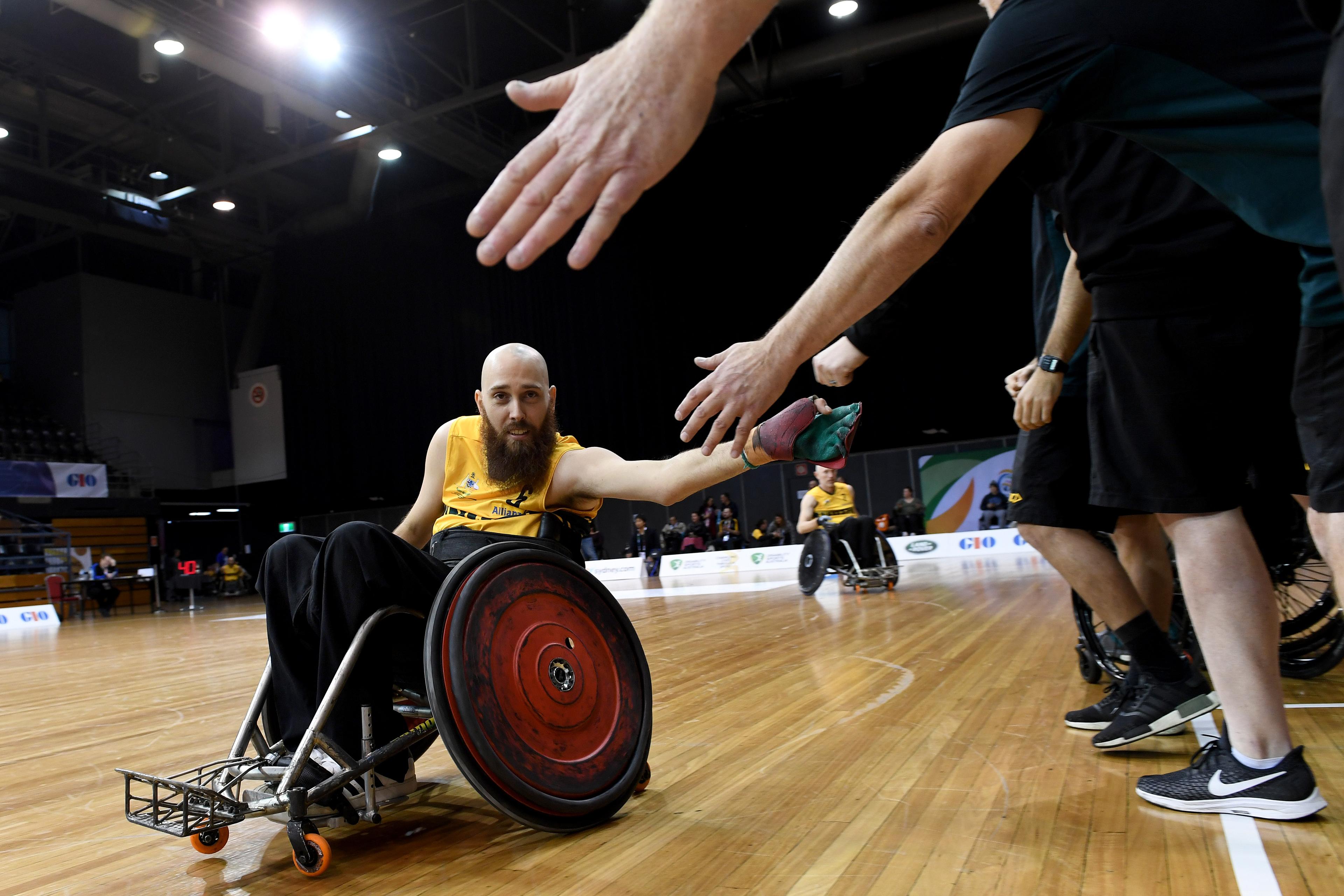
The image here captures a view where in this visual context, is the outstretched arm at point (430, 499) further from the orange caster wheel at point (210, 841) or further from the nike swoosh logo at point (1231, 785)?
the nike swoosh logo at point (1231, 785)

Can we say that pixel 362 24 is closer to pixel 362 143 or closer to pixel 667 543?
pixel 362 143

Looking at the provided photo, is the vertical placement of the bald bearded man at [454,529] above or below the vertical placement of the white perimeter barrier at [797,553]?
above

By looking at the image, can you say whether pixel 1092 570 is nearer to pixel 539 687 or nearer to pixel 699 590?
pixel 539 687

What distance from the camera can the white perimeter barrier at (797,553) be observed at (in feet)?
43.0

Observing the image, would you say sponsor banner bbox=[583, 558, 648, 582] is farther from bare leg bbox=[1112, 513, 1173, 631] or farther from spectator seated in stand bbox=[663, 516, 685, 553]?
bare leg bbox=[1112, 513, 1173, 631]

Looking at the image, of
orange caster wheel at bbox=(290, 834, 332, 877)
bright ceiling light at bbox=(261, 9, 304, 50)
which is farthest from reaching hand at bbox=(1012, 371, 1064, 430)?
bright ceiling light at bbox=(261, 9, 304, 50)

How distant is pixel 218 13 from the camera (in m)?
10.2

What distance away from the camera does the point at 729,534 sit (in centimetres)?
1427

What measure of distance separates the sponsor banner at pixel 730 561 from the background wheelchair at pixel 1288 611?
10.4 meters

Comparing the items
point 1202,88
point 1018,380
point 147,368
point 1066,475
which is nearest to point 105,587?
point 147,368

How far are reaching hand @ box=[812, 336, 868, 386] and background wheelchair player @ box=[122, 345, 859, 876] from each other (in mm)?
128

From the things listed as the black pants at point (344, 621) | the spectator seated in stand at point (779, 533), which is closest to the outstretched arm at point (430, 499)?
the black pants at point (344, 621)

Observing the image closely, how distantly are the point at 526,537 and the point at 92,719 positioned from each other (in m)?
2.85

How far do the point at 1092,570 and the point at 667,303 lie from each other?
1303 centimetres
